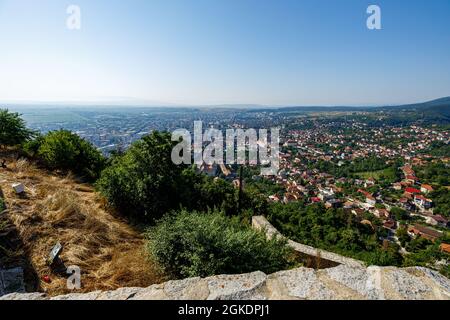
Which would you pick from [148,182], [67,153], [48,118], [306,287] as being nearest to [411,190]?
[148,182]

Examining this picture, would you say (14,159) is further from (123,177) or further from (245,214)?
(245,214)

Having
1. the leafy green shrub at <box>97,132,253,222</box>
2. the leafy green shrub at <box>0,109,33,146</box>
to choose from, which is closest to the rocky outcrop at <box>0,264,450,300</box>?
the leafy green shrub at <box>97,132,253,222</box>

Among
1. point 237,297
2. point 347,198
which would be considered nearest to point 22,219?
point 237,297

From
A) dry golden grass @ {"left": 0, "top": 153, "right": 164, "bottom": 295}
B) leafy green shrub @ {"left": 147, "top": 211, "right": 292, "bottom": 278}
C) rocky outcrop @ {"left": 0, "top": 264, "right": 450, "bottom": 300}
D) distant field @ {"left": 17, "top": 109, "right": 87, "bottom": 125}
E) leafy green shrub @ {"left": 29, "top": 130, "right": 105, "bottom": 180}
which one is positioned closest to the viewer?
rocky outcrop @ {"left": 0, "top": 264, "right": 450, "bottom": 300}

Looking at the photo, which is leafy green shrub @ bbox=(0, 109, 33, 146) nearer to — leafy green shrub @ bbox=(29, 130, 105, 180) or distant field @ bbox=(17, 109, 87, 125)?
leafy green shrub @ bbox=(29, 130, 105, 180)

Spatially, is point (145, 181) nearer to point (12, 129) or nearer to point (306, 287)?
point (306, 287)

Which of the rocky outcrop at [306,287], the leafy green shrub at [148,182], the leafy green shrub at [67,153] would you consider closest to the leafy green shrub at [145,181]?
the leafy green shrub at [148,182]

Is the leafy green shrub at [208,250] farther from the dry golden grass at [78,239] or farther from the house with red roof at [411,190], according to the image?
the house with red roof at [411,190]
